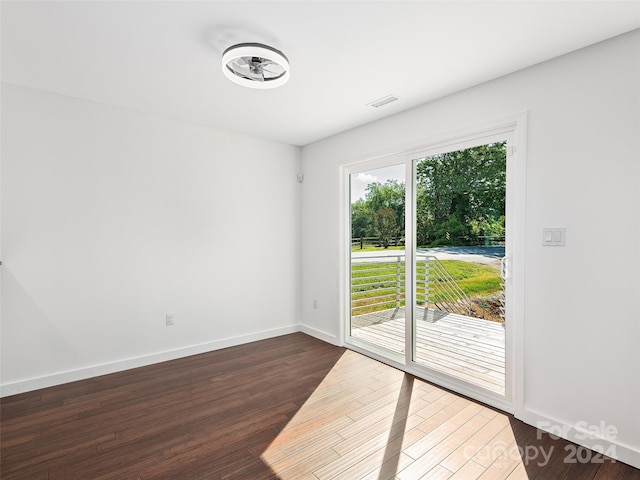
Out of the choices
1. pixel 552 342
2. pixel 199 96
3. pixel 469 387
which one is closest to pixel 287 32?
pixel 199 96

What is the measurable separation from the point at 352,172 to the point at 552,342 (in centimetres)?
258

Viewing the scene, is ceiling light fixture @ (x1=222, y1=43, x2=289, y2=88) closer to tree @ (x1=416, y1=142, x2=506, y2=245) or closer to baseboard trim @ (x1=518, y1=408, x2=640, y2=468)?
tree @ (x1=416, y1=142, x2=506, y2=245)

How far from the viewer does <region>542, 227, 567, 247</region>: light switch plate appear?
2.15m

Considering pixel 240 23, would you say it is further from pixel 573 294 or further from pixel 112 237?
pixel 573 294

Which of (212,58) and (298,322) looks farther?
(298,322)

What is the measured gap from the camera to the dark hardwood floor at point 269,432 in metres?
1.84

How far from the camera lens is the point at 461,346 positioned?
2.87 meters

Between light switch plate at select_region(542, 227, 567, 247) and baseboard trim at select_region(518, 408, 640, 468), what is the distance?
3.72 ft

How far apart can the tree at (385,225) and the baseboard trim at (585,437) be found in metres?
1.85

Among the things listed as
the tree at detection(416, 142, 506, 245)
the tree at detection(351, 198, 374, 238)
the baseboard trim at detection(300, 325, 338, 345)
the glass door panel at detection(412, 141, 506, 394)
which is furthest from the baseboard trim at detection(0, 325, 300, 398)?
the tree at detection(416, 142, 506, 245)

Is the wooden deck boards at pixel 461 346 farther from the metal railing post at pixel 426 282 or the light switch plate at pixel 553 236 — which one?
the light switch plate at pixel 553 236

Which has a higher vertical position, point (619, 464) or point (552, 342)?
point (552, 342)

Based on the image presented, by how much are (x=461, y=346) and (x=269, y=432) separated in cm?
177

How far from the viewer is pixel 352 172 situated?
3.92 metres
